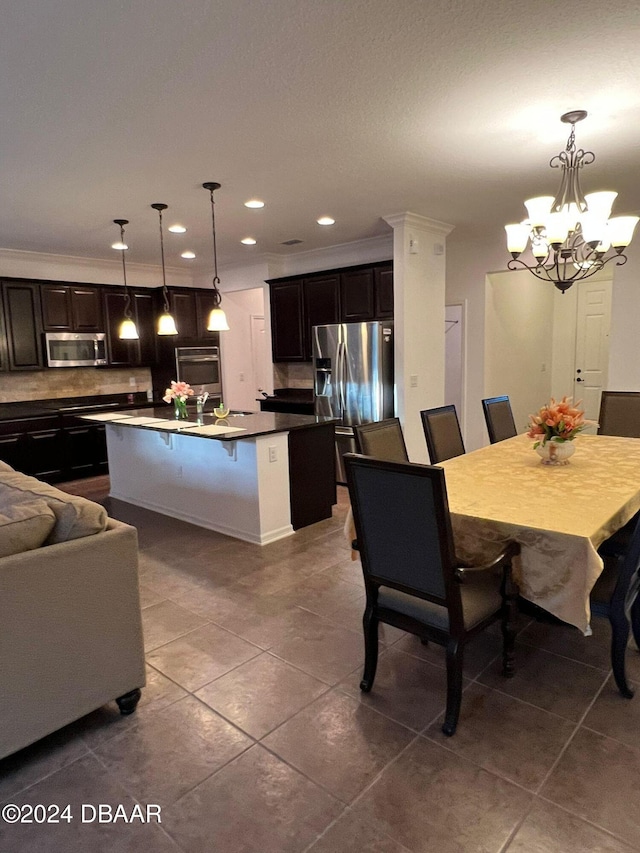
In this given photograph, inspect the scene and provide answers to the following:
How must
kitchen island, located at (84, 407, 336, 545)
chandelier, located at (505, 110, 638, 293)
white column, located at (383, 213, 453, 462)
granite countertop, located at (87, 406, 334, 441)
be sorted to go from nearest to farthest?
chandelier, located at (505, 110, 638, 293) < granite countertop, located at (87, 406, 334, 441) < kitchen island, located at (84, 407, 336, 545) < white column, located at (383, 213, 453, 462)

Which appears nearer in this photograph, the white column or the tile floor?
the tile floor

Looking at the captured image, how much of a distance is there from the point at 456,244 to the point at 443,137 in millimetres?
3137

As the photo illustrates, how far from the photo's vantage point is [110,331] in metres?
6.58

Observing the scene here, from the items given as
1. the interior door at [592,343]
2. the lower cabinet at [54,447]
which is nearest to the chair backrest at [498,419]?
the interior door at [592,343]

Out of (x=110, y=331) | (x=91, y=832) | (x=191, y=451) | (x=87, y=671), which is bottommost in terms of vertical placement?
(x=91, y=832)

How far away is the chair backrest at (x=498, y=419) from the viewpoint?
3.95m

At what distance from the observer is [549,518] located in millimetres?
2080

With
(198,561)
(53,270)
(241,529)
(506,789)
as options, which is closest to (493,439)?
(241,529)

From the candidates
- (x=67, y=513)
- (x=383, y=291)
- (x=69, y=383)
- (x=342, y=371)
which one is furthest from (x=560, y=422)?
(x=69, y=383)

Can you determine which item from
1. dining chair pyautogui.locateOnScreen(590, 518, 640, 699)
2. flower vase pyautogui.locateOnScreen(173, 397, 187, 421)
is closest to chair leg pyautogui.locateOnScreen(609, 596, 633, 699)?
dining chair pyautogui.locateOnScreen(590, 518, 640, 699)

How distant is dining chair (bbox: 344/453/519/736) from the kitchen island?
177cm

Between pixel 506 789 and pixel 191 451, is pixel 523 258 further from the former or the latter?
pixel 506 789

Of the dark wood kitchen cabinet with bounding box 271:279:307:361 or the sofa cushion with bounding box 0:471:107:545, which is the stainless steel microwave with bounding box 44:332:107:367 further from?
the sofa cushion with bounding box 0:471:107:545

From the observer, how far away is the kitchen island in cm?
393
